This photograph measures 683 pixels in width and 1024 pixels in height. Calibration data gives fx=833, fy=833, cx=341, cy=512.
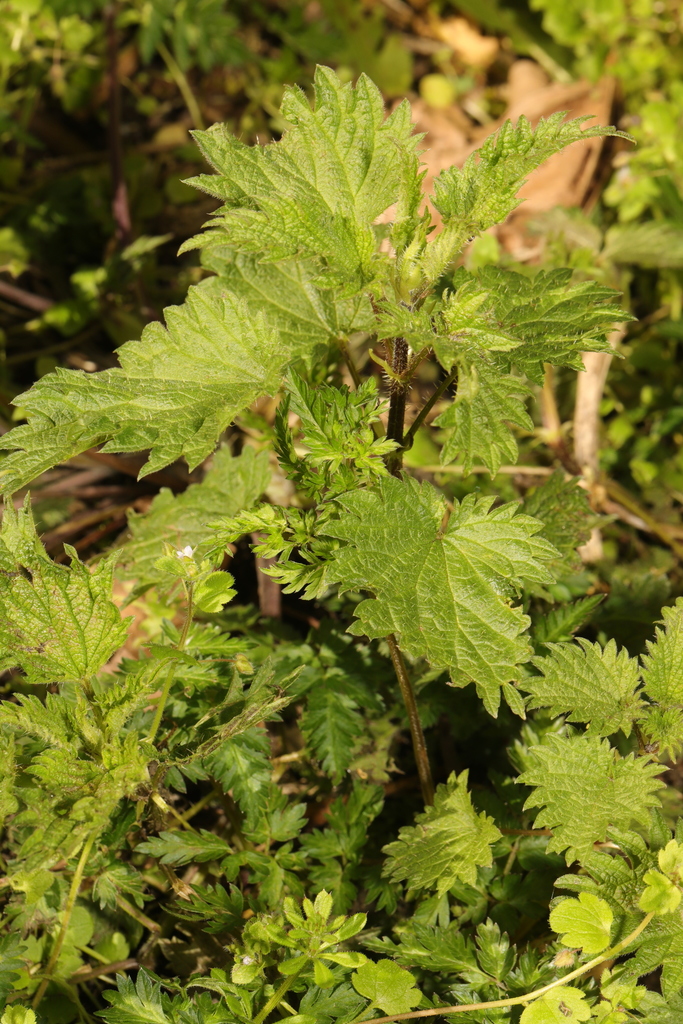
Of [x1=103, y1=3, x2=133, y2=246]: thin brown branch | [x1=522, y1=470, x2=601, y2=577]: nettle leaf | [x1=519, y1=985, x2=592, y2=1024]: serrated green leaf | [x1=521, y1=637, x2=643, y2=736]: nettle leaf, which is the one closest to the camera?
[x1=519, y1=985, x2=592, y2=1024]: serrated green leaf

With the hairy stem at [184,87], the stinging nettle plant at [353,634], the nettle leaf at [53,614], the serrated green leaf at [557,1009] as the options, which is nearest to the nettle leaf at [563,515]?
the stinging nettle plant at [353,634]

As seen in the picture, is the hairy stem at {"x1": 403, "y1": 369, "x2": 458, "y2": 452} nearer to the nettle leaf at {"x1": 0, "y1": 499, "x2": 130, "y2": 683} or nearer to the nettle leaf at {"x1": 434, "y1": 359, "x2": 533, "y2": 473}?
the nettle leaf at {"x1": 434, "y1": 359, "x2": 533, "y2": 473}

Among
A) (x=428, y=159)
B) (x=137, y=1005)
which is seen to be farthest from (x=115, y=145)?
(x=137, y=1005)

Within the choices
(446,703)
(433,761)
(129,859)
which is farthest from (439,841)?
(129,859)

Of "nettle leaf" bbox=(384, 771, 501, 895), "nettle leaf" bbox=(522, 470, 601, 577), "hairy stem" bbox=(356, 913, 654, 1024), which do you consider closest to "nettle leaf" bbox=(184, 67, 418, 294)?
"nettle leaf" bbox=(522, 470, 601, 577)

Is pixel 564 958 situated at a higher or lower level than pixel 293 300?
lower

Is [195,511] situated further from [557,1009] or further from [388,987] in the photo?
[557,1009]

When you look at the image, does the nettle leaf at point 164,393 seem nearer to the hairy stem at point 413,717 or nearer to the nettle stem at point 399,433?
the nettle stem at point 399,433

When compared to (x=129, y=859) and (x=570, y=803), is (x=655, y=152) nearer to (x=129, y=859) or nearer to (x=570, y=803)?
(x=570, y=803)
